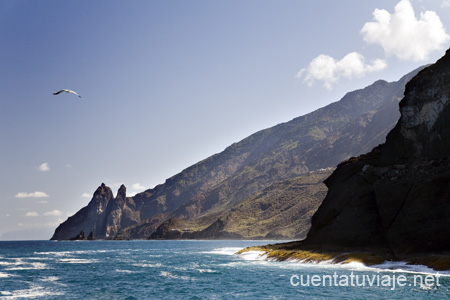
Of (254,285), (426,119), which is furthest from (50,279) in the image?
(426,119)

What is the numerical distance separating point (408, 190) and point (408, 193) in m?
0.44

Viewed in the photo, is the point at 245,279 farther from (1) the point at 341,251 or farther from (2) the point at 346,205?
(2) the point at 346,205

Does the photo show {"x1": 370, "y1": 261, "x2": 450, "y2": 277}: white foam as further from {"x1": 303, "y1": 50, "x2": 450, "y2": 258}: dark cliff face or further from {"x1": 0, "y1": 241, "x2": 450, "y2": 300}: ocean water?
{"x1": 303, "y1": 50, "x2": 450, "y2": 258}: dark cliff face

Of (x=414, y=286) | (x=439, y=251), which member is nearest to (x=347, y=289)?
(x=414, y=286)

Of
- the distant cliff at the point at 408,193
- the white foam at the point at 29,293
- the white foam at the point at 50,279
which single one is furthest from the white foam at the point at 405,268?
the white foam at the point at 50,279

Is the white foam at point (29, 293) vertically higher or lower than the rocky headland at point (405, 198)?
lower

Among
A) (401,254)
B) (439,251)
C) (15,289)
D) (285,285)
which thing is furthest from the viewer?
(401,254)

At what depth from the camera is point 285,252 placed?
7125 cm

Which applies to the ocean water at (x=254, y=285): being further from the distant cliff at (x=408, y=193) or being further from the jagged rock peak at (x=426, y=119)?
the jagged rock peak at (x=426, y=119)

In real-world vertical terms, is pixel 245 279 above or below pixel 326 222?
below

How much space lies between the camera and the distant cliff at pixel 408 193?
52156 millimetres

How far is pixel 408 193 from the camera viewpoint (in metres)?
57.3

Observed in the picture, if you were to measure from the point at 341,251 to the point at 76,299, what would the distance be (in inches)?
1570

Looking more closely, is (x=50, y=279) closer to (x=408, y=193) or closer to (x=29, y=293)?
(x=29, y=293)
